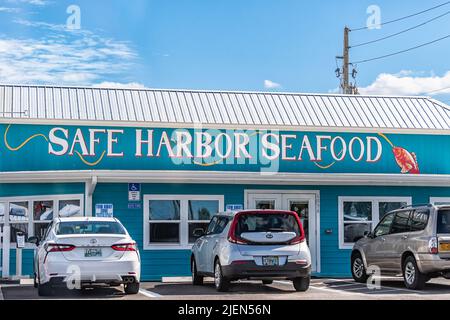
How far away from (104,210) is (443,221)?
8.95 metres

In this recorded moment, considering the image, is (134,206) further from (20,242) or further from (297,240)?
(297,240)

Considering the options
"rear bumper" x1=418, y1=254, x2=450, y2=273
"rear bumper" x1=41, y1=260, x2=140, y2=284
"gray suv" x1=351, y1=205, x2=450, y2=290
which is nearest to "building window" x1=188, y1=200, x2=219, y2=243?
"gray suv" x1=351, y1=205, x2=450, y2=290

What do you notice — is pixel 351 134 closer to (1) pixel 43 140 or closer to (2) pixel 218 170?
(2) pixel 218 170

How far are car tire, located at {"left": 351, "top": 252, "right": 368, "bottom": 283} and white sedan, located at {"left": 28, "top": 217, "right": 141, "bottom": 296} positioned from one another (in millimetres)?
6278

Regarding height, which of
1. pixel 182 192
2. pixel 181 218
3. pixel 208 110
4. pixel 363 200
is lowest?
pixel 181 218

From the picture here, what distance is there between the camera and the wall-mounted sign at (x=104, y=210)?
68.7 feet

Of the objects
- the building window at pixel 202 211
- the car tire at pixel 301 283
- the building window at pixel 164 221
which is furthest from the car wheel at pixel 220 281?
the building window at pixel 202 211

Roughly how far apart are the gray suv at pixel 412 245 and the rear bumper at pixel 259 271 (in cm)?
261

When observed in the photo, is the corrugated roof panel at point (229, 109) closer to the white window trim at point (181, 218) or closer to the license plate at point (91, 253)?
the white window trim at point (181, 218)

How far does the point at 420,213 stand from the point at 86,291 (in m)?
6.92

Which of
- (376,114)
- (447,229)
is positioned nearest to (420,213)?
(447,229)

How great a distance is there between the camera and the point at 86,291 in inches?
623

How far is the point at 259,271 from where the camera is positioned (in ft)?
49.9

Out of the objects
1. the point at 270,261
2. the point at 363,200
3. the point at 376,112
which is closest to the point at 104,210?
the point at 270,261
